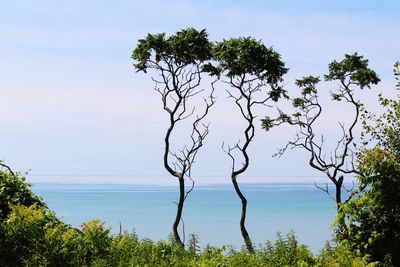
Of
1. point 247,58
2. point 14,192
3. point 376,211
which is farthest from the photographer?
point 247,58

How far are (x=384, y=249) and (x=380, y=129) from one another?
1496 cm

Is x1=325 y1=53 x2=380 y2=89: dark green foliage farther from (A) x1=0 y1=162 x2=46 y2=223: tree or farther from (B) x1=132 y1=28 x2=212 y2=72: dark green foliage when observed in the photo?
(A) x1=0 y1=162 x2=46 y2=223: tree

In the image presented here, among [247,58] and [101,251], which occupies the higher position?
[247,58]

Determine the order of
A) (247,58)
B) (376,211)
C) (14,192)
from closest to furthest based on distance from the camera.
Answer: (376,211), (14,192), (247,58)

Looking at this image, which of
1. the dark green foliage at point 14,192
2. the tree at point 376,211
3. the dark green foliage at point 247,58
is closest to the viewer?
the tree at point 376,211

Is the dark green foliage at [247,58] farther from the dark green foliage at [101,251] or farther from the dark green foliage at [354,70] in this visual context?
the dark green foliage at [101,251]

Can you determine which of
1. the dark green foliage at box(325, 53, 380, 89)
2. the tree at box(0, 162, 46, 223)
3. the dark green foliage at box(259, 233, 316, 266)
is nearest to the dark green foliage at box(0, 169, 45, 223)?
the tree at box(0, 162, 46, 223)

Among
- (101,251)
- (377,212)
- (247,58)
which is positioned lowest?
→ (101,251)

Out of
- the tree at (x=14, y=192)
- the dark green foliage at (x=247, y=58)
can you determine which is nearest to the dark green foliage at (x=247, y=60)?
the dark green foliage at (x=247, y=58)

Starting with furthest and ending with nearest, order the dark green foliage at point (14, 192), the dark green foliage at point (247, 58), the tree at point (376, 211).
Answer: the dark green foliage at point (247, 58) → the dark green foliage at point (14, 192) → the tree at point (376, 211)

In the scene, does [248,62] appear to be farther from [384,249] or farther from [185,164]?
[384,249]

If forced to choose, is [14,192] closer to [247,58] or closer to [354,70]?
[247,58]

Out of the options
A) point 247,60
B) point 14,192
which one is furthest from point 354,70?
point 14,192

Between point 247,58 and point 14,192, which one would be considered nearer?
point 14,192
